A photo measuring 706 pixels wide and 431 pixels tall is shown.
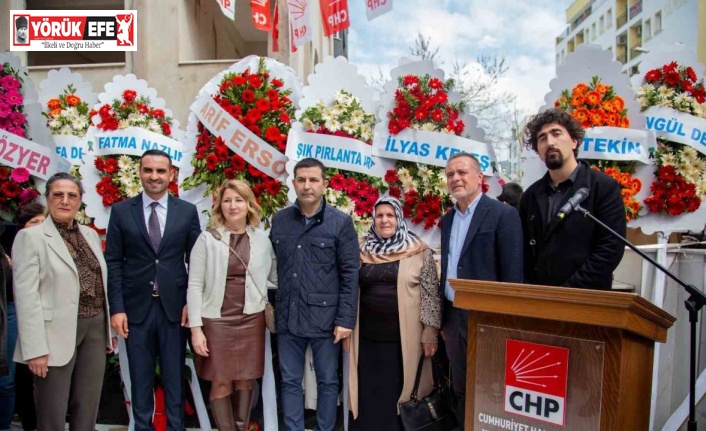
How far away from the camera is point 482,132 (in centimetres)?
424

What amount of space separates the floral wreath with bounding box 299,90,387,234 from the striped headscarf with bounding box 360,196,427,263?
0.72 m

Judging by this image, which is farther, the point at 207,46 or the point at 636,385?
the point at 207,46

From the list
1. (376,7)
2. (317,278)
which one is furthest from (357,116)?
(376,7)

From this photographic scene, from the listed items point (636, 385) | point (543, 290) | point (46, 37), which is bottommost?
point (636, 385)

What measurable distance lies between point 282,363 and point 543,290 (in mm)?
2019

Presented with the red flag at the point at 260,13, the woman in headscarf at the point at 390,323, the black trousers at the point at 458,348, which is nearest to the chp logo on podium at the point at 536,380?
the black trousers at the point at 458,348

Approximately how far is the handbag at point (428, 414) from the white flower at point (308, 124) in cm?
205

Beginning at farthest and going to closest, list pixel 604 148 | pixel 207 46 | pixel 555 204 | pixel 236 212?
pixel 207 46, pixel 604 148, pixel 236 212, pixel 555 204

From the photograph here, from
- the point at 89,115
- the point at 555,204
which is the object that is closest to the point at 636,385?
the point at 555,204

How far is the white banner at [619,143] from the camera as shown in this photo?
403cm

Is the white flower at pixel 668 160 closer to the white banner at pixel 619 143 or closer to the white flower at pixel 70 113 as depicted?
the white banner at pixel 619 143

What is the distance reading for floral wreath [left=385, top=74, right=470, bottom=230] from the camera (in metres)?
4.12

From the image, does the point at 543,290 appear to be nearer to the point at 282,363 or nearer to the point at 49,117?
the point at 282,363

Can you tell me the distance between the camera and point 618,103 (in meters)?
4.06
